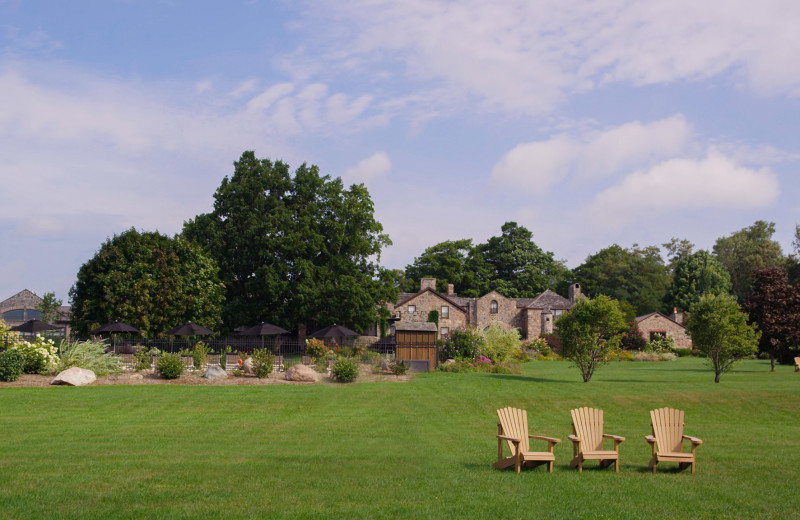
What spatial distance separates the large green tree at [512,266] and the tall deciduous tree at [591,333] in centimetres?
5822

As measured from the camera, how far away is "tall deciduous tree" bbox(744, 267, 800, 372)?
33.7 metres

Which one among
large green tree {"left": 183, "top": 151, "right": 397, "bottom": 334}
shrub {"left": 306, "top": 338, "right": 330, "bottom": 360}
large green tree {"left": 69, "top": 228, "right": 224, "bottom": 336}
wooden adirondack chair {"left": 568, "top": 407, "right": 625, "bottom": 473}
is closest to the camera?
wooden adirondack chair {"left": 568, "top": 407, "right": 625, "bottom": 473}

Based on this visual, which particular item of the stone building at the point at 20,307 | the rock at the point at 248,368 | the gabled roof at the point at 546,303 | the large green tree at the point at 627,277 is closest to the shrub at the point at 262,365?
the rock at the point at 248,368

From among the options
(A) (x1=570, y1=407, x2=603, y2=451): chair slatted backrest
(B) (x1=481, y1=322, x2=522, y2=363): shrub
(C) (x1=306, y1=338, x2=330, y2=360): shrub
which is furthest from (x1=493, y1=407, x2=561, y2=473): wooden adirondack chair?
(B) (x1=481, y1=322, x2=522, y2=363): shrub

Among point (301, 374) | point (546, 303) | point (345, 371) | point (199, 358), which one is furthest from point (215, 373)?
point (546, 303)

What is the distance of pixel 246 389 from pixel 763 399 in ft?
54.3

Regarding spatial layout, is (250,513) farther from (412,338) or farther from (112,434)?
(412,338)

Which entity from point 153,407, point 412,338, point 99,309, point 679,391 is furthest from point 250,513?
point 99,309

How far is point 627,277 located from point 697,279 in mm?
14232

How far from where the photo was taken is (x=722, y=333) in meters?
27.8

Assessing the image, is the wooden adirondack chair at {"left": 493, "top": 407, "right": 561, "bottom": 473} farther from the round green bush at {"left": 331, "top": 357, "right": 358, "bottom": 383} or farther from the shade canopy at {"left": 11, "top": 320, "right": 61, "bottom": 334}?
the shade canopy at {"left": 11, "top": 320, "right": 61, "bottom": 334}

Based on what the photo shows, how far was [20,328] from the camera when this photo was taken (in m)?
43.6

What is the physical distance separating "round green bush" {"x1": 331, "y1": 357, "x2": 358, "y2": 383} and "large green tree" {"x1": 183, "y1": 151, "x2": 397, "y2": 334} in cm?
2359

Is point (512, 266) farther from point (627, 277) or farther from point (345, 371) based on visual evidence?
point (345, 371)
